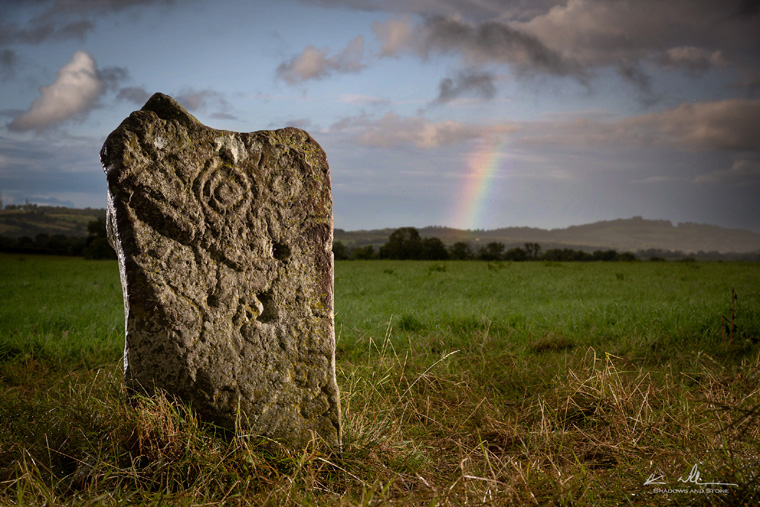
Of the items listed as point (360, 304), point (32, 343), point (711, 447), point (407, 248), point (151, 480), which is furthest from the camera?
point (407, 248)

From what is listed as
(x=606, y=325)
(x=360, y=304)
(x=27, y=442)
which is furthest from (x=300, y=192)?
(x=360, y=304)

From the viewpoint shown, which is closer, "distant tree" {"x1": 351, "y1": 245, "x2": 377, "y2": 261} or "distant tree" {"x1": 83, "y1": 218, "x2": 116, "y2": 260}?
"distant tree" {"x1": 83, "y1": 218, "x2": 116, "y2": 260}

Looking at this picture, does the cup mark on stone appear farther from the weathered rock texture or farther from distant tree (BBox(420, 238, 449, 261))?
distant tree (BBox(420, 238, 449, 261))

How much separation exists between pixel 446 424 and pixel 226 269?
2.31 m

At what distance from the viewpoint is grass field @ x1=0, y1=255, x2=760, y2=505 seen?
9.82 ft

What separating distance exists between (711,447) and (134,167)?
167 inches

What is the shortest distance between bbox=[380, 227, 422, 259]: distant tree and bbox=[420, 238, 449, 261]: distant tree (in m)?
0.34

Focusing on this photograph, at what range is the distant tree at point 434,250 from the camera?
33.7m

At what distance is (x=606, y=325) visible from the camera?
26.0 feet

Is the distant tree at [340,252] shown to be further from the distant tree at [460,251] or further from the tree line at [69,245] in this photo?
the tree line at [69,245]

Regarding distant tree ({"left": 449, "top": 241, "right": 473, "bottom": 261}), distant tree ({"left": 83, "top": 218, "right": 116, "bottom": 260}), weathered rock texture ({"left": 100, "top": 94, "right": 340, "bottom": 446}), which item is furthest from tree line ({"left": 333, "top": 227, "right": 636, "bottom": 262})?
weathered rock texture ({"left": 100, "top": 94, "right": 340, "bottom": 446})

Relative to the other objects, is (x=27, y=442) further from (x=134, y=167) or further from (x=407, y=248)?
(x=407, y=248)

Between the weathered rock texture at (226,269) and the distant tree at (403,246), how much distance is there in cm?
2999

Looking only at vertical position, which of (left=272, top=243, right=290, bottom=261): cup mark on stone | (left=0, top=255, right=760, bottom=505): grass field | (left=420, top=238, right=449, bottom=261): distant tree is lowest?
(left=0, top=255, right=760, bottom=505): grass field
